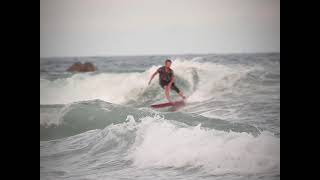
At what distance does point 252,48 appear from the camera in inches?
207

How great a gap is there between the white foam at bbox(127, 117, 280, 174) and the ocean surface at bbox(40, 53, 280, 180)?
0.01m

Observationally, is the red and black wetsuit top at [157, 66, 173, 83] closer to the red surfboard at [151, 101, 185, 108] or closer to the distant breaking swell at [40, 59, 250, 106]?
the distant breaking swell at [40, 59, 250, 106]

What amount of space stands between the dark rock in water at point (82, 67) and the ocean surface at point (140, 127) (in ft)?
0.15

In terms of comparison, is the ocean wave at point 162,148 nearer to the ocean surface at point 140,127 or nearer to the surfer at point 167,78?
the ocean surface at point 140,127

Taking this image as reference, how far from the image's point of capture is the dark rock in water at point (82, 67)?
5188mm

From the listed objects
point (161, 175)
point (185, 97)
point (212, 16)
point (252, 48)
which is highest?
point (212, 16)

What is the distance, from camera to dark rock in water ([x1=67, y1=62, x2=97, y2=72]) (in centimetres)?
519

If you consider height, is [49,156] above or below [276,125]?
below

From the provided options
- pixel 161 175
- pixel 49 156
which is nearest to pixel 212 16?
pixel 161 175

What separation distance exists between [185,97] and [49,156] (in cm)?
158

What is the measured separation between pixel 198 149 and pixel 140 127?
658 mm

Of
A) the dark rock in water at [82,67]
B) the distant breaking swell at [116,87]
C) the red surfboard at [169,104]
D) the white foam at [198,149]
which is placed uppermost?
the dark rock in water at [82,67]

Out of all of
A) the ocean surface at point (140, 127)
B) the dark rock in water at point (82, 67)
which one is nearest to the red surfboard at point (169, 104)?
the ocean surface at point (140, 127)
